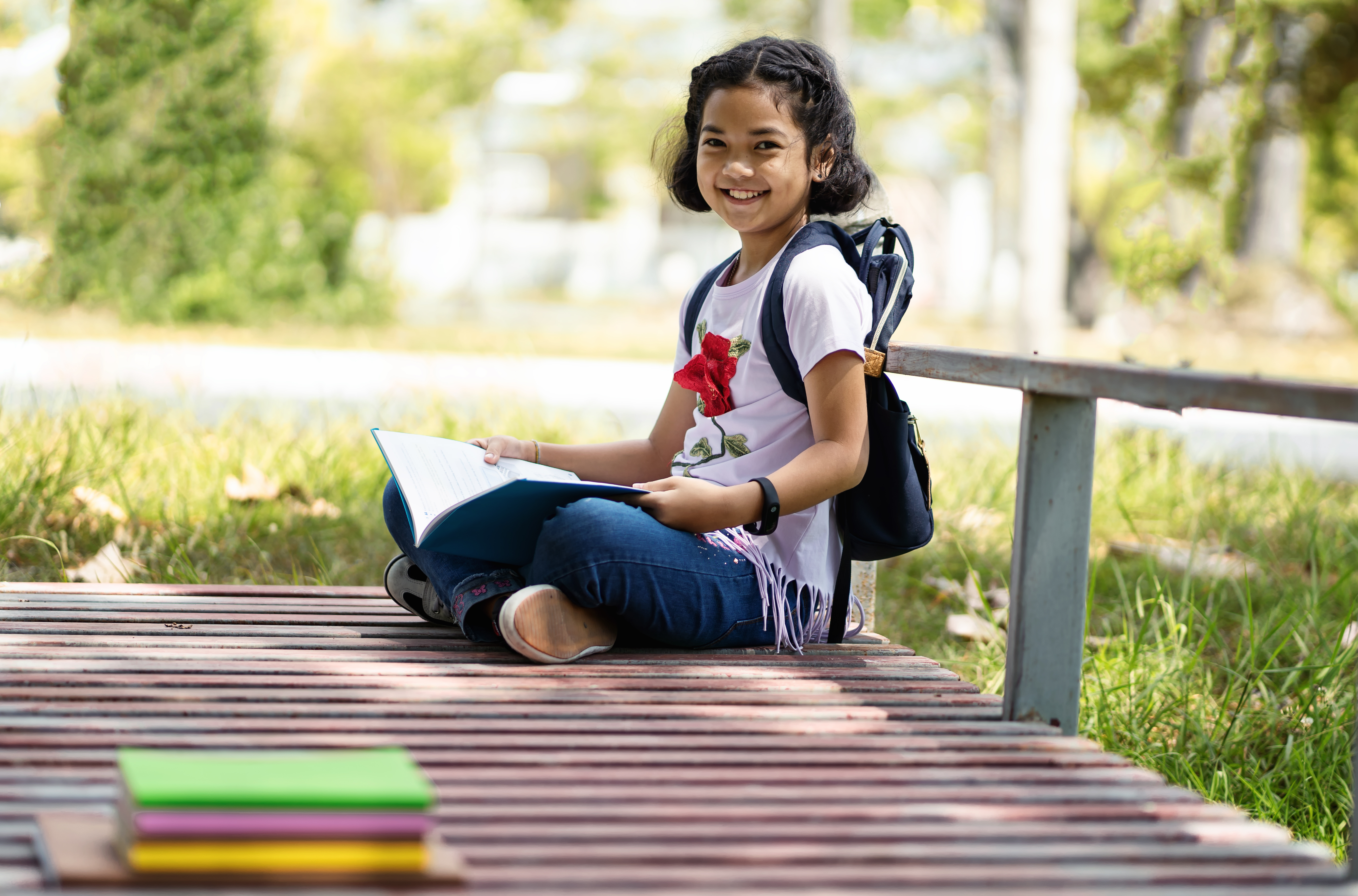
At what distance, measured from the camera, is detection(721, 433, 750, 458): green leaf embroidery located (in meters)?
2.33

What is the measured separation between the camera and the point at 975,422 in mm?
7230

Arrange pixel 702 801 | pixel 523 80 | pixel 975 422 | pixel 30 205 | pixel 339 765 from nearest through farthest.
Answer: pixel 339 765
pixel 702 801
pixel 975 422
pixel 30 205
pixel 523 80

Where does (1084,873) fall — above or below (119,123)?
below

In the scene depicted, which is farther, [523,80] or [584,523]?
[523,80]

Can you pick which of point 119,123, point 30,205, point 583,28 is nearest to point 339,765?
point 119,123

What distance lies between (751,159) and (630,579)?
2.42 feet

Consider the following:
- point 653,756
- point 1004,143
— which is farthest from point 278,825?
point 1004,143

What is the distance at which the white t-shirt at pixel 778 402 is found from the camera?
2.21m

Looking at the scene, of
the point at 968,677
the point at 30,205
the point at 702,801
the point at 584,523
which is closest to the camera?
the point at 702,801

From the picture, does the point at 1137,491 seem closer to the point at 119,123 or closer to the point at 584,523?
the point at 584,523

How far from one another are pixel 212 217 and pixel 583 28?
9655 mm

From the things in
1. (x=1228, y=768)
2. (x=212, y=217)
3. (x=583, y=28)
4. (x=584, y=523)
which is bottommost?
(x=1228, y=768)

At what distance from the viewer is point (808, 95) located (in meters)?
2.39

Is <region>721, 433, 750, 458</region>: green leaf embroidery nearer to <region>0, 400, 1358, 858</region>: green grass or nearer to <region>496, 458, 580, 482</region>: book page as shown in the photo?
<region>496, 458, 580, 482</region>: book page
